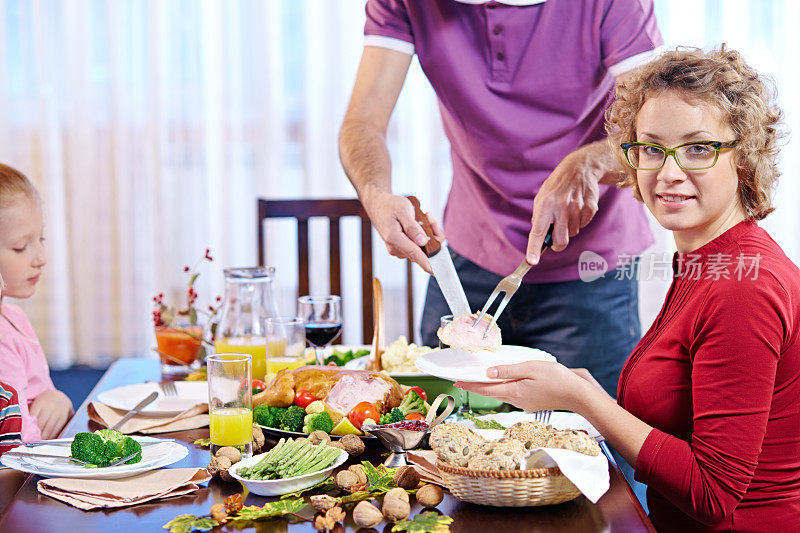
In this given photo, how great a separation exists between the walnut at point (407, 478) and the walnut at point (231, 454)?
25 cm

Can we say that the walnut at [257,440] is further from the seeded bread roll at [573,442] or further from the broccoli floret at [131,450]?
the seeded bread roll at [573,442]

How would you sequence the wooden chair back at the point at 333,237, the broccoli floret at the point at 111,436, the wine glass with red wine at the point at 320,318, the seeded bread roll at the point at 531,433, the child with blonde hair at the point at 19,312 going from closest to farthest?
the seeded bread roll at the point at 531,433, the broccoli floret at the point at 111,436, the child with blonde hair at the point at 19,312, the wine glass with red wine at the point at 320,318, the wooden chair back at the point at 333,237

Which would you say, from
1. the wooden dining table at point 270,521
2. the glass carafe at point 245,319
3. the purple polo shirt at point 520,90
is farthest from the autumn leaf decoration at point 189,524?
the purple polo shirt at point 520,90

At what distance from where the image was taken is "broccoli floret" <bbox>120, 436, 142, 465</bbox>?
1.23 metres

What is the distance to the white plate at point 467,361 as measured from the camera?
51.4 inches

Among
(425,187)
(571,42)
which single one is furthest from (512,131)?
(425,187)

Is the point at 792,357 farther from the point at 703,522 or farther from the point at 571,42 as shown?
the point at 571,42

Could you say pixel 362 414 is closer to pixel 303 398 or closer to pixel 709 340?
pixel 303 398

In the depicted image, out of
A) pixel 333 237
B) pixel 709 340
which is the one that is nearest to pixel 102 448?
pixel 709 340

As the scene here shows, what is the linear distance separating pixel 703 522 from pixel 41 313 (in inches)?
160

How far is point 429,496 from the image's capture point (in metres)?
1.09

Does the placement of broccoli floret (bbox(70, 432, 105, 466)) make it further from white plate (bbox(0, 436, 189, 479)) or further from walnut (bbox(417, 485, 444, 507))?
walnut (bbox(417, 485, 444, 507))

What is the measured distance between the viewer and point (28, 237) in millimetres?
1947

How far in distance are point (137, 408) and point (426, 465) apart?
635 millimetres
